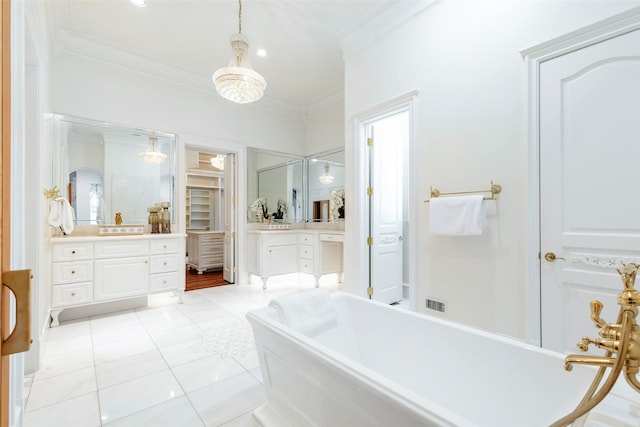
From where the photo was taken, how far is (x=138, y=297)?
12.0 ft

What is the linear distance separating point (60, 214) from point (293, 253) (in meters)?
3.04

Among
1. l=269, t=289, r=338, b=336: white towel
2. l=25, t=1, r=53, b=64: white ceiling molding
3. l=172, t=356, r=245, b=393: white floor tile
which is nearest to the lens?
l=269, t=289, r=338, b=336: white towel

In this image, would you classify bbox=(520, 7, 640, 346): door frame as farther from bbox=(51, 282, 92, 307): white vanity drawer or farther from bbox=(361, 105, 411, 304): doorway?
bbox=(51, 282, 92, 307): white vanity drawer

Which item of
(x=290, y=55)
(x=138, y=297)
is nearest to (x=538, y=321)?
(x=290, y=55)

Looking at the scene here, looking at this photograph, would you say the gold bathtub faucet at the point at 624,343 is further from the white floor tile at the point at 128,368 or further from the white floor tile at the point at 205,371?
the white floor tile at the point at 128,368

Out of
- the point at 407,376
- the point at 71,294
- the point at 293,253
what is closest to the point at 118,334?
the point at 71,294

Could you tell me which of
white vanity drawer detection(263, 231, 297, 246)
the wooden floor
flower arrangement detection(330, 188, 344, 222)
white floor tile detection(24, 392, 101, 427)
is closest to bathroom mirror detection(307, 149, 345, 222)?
flower arrangement detection(330, 188, 344, 222)

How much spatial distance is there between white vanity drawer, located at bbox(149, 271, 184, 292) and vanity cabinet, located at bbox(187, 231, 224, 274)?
2.33 metres

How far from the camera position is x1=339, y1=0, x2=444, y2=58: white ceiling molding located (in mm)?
2700

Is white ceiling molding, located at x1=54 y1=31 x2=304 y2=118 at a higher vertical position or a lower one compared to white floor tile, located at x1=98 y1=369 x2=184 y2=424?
higher

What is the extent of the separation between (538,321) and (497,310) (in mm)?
252

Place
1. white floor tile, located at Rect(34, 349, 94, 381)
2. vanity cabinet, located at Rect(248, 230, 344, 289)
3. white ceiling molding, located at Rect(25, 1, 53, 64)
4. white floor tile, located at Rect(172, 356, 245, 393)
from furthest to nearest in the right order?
1. vanity cabinet, located at Rect(248, 230, 344, 289)
2. white floor tile, located at Rect(34, 349, 94, 381)
3. white floor tile, located at Rect(172, 356, 245, 393)
4. white ceiling molding, located at Rect(25, 1, 53, 64)

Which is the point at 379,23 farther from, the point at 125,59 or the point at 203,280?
the point at 203,280

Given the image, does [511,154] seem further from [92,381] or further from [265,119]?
[265,119]
